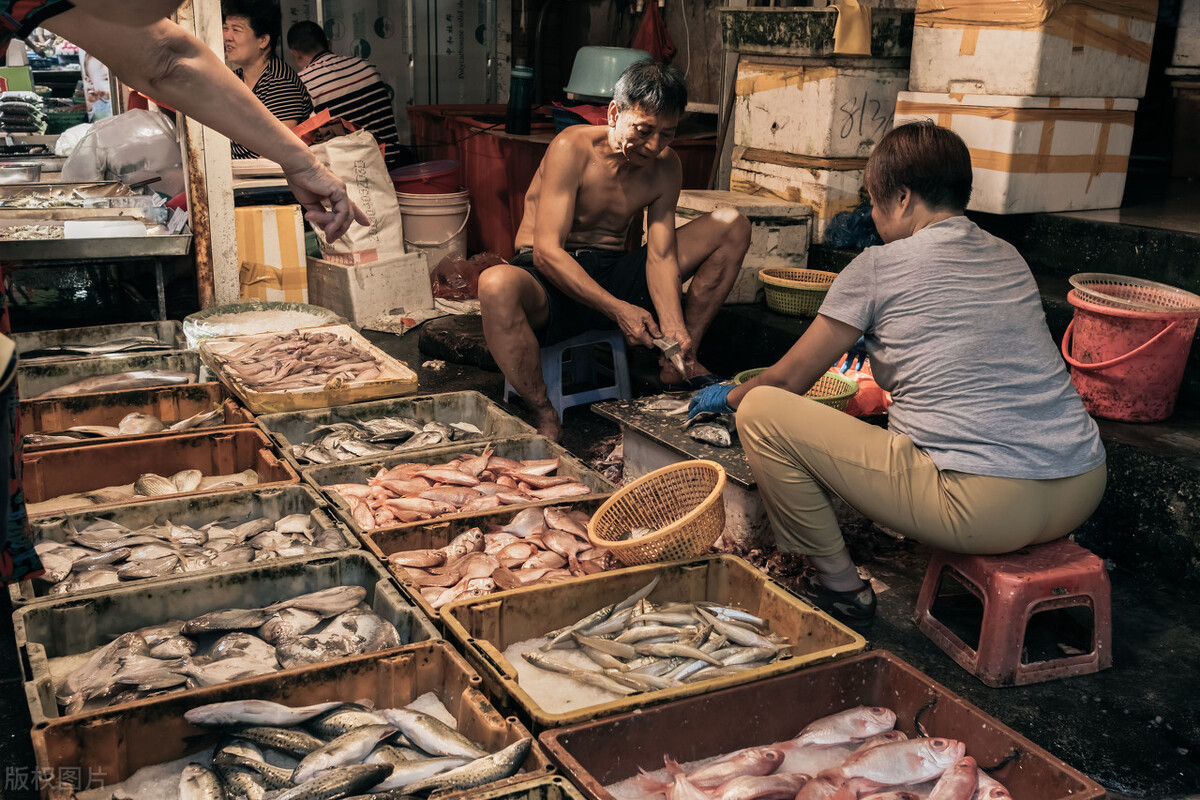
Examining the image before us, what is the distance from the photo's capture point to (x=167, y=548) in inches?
124

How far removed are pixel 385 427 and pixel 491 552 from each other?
1.19 meters

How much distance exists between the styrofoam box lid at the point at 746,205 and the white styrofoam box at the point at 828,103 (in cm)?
37

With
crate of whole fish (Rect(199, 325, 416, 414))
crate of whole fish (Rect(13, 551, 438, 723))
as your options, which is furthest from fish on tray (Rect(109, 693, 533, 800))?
crate of whole fish (Rect(199, 325, 416, 414))

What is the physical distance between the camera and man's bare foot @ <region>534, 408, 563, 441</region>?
15.6 ft

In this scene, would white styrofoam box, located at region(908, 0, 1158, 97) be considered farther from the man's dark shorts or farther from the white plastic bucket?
the white plastic bucket

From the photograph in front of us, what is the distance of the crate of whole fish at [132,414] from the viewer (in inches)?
159

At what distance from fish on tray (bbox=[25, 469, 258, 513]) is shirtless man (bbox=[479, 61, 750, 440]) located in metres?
1.41

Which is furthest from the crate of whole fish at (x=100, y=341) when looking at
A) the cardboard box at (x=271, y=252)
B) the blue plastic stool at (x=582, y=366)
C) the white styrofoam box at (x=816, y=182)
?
the white styrofoam box at (x=816, y=182)

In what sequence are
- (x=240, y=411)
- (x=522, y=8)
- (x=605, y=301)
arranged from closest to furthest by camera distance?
(x=240, y=411) < (x=605, y=301) < (x=522, y=8)

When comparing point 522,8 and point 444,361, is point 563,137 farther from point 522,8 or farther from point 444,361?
point 522,8

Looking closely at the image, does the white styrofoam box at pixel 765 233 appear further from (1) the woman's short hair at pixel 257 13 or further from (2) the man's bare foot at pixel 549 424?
(1) the woman's short hair at pixel 257 13

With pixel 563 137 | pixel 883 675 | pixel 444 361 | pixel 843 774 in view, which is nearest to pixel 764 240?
Result: pixel 563 137

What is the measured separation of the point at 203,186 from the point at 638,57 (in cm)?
328

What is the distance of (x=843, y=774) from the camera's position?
89.0 inches
